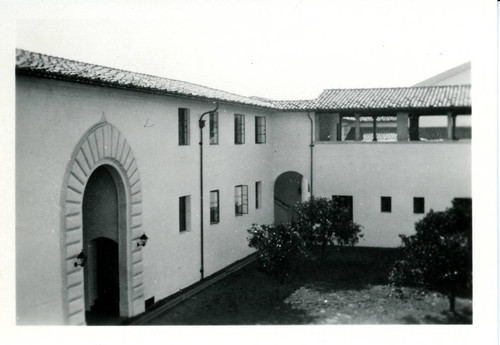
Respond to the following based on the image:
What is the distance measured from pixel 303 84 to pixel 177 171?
579cm

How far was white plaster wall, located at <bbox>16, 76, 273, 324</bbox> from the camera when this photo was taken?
31.6 feet

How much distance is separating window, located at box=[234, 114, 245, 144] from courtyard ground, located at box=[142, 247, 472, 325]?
4666 mm

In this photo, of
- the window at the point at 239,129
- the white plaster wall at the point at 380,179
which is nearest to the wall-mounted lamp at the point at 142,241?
the window at the point at 239,129

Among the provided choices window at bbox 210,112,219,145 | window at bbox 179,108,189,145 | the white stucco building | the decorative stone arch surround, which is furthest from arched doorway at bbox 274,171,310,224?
the decorative stone arch surround

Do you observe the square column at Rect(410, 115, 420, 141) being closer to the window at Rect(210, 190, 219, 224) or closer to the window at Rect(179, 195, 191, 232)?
the window at Rect(210, 190, 219, 224)

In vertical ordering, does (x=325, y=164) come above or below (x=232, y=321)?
above

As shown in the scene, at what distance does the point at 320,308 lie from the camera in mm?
13273

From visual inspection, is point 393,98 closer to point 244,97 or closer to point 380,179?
point 380,179

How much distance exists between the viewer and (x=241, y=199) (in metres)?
19.6

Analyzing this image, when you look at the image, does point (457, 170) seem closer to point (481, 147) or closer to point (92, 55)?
point (481, 147)

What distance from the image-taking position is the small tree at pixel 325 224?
17.8m

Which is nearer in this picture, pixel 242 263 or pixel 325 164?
pixel 242 263

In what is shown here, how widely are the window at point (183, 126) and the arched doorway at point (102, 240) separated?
126 inches
